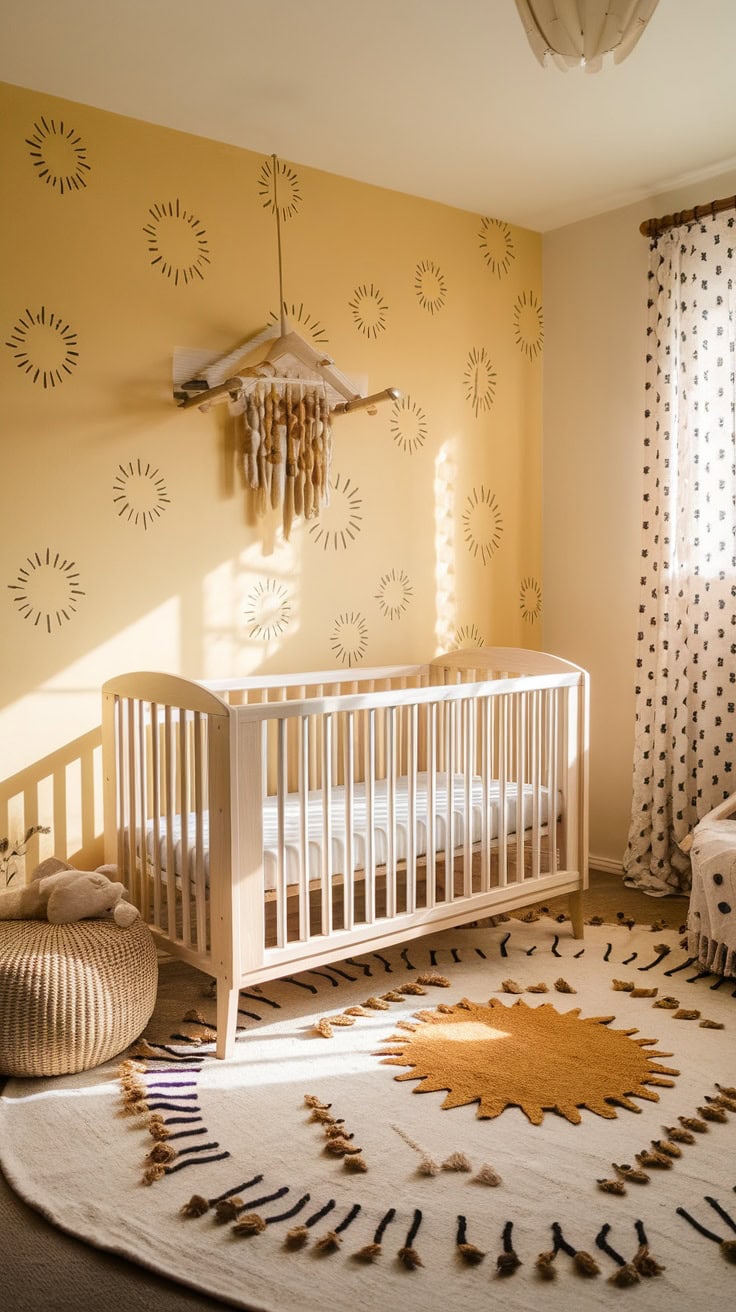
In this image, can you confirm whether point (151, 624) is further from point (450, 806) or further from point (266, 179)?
point (266, 179)

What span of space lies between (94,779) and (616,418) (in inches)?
89.9

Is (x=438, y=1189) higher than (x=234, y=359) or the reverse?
the reverse

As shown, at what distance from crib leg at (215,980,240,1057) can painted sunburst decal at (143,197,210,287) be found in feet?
6.46

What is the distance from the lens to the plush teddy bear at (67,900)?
2371 mm

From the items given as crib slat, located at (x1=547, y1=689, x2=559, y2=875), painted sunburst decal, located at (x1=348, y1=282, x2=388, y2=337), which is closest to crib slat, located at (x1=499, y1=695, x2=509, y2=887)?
crib slat, located at (x1=547, y1=689, x2=559, y2=875)

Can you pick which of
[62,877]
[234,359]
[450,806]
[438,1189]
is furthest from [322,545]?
[438,1189]

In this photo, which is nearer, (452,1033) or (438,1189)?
(438,1189)

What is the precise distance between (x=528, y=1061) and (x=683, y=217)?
9.01ft

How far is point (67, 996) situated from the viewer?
7.07 ft

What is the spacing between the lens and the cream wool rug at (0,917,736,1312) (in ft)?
5.20

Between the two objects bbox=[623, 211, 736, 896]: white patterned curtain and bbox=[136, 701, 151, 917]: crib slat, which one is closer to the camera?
bbox=[136, 701, 151, 917]: crib slat

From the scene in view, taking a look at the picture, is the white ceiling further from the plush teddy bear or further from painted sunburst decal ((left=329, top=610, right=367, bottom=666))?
the plush teddy bear

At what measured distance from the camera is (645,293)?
12.2 ft

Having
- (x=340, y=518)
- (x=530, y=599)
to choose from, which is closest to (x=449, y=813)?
(x=340, y=518)
